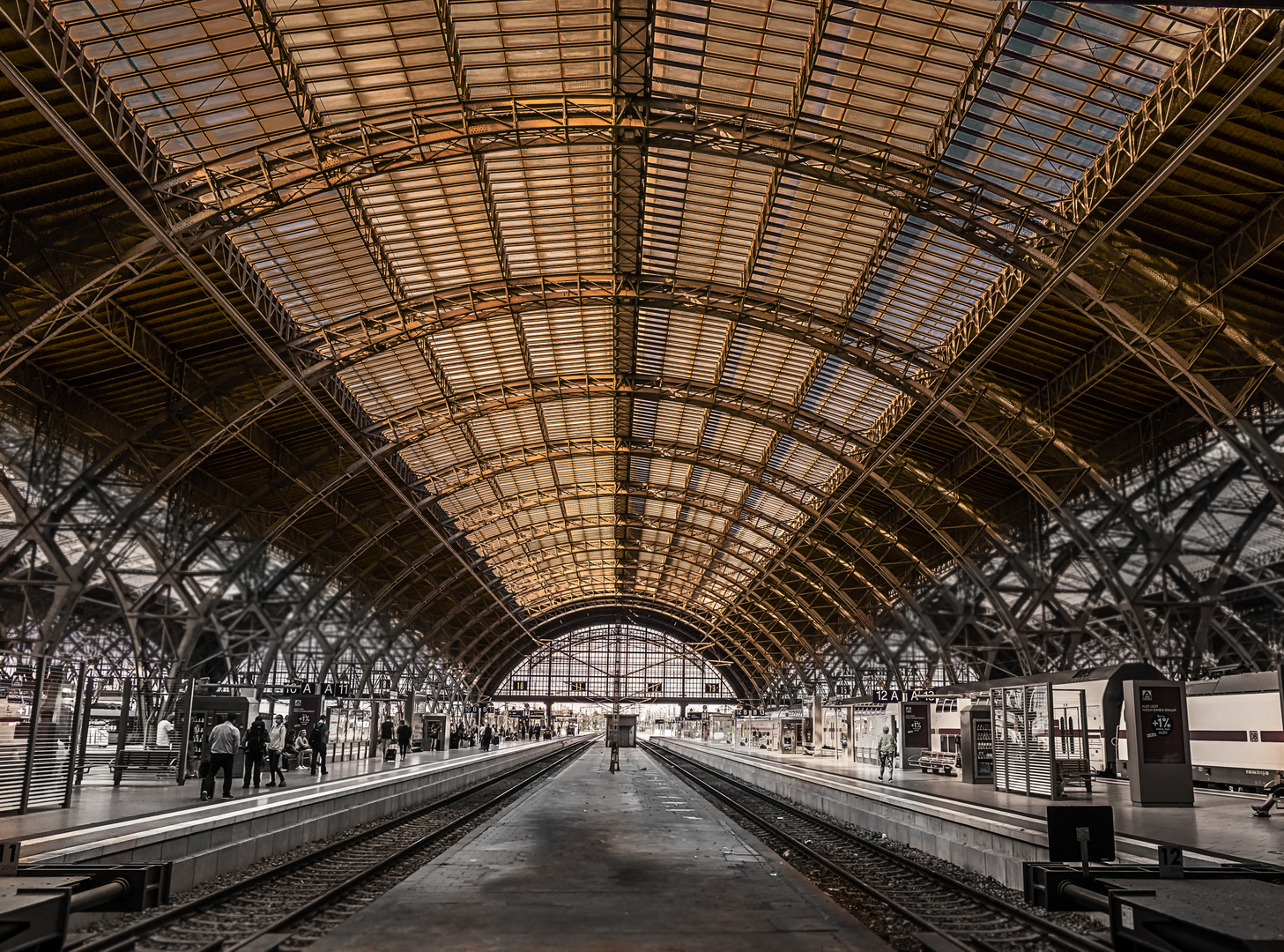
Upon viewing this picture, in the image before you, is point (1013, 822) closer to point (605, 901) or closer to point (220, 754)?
point (605, 901)

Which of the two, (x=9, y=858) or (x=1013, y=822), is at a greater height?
(x=9, y=858)

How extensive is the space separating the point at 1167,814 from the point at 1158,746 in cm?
244

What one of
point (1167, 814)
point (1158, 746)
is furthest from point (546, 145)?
point (1167, 814)

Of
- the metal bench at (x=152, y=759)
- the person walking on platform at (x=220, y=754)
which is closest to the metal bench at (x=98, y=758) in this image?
the metal bench at (x=152, y=759)

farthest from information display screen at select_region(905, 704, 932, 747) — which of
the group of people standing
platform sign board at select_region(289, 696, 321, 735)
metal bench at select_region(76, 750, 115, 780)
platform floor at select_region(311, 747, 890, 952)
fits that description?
metal bench at select_region(76, 750, 115, 780)

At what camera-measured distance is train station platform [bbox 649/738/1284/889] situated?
16.8m

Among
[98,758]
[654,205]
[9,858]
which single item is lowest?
[98,758]

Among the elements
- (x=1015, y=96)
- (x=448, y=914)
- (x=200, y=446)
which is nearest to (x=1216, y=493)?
(x=1015, y=96)

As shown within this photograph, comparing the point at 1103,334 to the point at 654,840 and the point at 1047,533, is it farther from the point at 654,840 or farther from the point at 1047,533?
the point at 654,840

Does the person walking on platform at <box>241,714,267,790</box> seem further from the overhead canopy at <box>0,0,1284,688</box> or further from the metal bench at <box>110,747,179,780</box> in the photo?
the overhead canopy at <box>0,0,1284,688</box>

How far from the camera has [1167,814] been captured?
2275 cm

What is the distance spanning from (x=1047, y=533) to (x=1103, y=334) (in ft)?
50.7

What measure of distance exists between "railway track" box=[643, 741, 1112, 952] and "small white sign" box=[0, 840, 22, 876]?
9.85m

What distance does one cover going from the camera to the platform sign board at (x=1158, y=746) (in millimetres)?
24562
